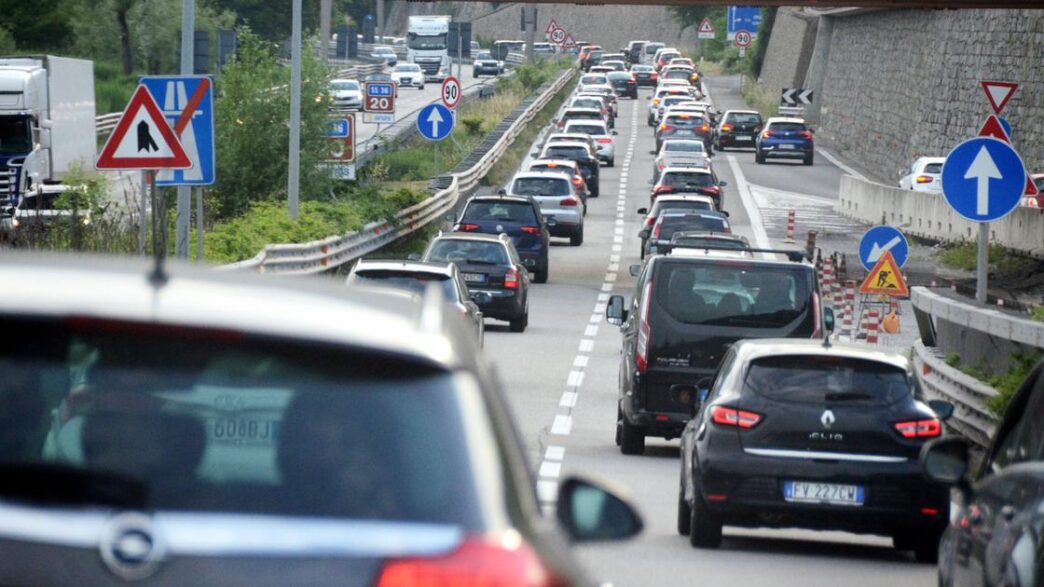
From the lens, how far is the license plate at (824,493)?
489 inches

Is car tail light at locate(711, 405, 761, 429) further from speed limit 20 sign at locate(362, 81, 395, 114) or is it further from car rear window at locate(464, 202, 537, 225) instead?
speed limit 20 sign at locate(362, 81, 395, 114)

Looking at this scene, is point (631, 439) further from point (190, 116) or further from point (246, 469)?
point (246, 469)

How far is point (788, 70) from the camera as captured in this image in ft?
355

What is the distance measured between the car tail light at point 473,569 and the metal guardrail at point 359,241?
45.4 feet

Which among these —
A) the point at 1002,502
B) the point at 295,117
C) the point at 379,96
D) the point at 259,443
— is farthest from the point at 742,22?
the point at 259,443

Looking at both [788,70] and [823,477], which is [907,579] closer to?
[823,477]

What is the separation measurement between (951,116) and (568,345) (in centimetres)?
3304

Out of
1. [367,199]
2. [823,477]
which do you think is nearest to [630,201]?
[367,199]

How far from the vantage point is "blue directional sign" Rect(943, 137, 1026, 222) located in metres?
17.1

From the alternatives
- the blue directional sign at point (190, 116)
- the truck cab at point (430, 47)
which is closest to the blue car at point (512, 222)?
the blue directional sign at point (190, 116)

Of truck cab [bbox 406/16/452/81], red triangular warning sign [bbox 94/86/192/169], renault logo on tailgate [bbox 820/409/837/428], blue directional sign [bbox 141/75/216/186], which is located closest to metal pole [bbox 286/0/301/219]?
blue directional sign [bbox 141/75/216/186]

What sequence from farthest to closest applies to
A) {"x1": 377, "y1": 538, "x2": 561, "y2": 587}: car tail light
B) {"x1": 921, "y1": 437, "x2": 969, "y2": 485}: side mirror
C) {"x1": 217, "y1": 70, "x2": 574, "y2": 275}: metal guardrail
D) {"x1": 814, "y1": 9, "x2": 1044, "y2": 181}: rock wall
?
{"x1": 814, "y1": 9, "x2": 1044, "y2": 181}: rock wall, {"x1": 217, "y1": 70, "x2": 574, "y2": 275}: metal guardrail, {"x1": 921, "y1": 437, "x2": 969, "y2": 485}: side mirror, {"x1": 377, "y1": 538, "x2": 561, "y2": 587}: car tail light

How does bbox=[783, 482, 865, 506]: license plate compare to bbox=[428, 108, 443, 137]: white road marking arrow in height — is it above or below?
above

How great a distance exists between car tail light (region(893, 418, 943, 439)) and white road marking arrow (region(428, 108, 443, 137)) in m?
33.1
